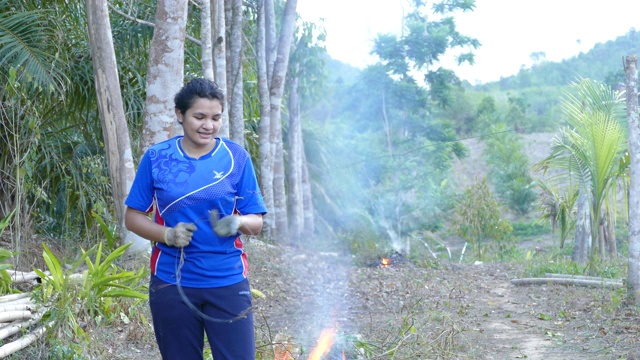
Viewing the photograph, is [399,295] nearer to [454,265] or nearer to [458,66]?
[454,265]

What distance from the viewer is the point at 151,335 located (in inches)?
248

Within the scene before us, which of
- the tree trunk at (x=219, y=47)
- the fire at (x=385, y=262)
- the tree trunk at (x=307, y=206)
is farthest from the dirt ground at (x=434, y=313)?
the tree trunk at (x=307, y=206)

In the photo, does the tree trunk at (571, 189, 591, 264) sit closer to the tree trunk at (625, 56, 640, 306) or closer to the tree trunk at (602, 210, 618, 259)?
the tree trunk at (602, 210, 618, 259)

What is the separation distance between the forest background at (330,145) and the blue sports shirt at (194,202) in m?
2.34

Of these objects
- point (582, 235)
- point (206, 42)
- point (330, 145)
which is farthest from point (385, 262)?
point (330, 145)

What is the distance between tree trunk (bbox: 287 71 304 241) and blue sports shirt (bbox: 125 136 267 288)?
1728 centimetres

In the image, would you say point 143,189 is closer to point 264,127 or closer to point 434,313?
point 434,313

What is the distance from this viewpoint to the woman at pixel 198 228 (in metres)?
3.23

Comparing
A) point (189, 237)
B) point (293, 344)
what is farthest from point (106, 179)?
point (189, 237)

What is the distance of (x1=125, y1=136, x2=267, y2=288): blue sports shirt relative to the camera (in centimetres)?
323

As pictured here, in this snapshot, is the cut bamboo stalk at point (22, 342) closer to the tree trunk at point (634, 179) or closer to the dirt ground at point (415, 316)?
the dirt ground at point (415, 316)

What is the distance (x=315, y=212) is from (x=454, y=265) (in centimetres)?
1616

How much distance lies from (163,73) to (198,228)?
174 inches

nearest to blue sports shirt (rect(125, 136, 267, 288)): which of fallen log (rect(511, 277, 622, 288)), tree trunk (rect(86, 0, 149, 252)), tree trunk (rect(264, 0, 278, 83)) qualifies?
tree trunk (rect(86, 0, 149, 252))
